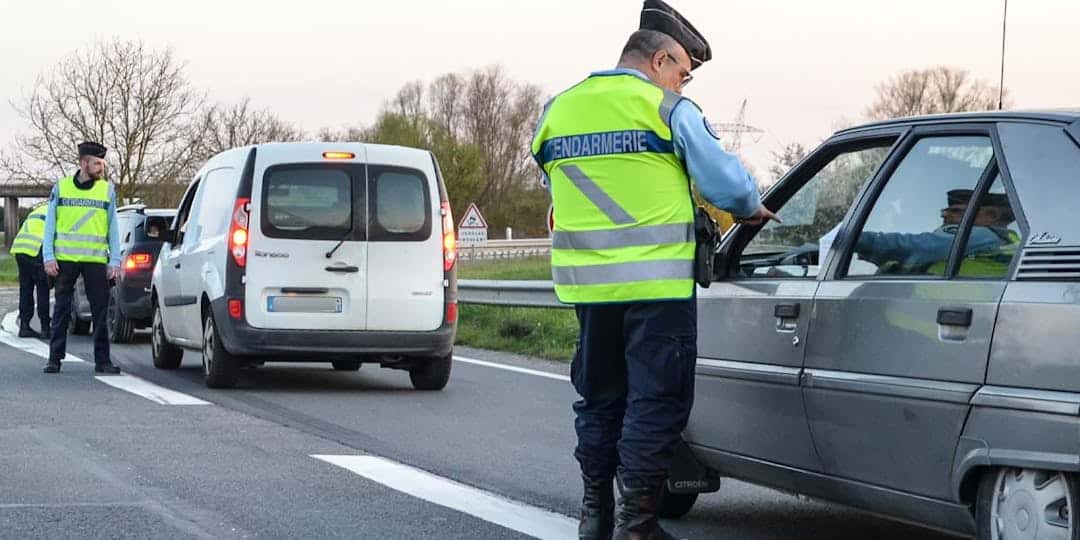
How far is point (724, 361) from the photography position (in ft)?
18.4

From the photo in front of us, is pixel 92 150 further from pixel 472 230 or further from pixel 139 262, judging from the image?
pixel 472 230

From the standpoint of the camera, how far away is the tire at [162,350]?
13.7 m

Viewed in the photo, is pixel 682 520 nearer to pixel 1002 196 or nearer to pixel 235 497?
pixel 235 497

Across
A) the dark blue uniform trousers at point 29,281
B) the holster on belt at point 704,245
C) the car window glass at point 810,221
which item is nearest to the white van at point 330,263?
the car window glass at point 810,221

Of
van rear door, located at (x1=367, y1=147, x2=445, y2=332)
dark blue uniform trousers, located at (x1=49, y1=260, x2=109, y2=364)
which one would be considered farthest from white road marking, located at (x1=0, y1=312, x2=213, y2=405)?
van rear door, located at (x1=367, y1=147, x2=445, y2=332)

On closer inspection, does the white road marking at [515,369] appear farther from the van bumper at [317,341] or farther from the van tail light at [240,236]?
the van tail light at [240,236]

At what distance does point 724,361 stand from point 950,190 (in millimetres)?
1112

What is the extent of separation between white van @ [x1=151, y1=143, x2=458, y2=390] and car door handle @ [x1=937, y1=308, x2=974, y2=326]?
24.7ft

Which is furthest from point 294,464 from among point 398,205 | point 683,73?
point 398,205

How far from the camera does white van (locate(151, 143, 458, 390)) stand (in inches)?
454

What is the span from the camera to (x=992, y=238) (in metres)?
4.50

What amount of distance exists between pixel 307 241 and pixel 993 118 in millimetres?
7578

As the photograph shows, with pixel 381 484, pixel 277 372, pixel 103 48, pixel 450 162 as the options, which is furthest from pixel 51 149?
pixel 381 484

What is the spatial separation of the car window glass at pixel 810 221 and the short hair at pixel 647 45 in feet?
2.36
